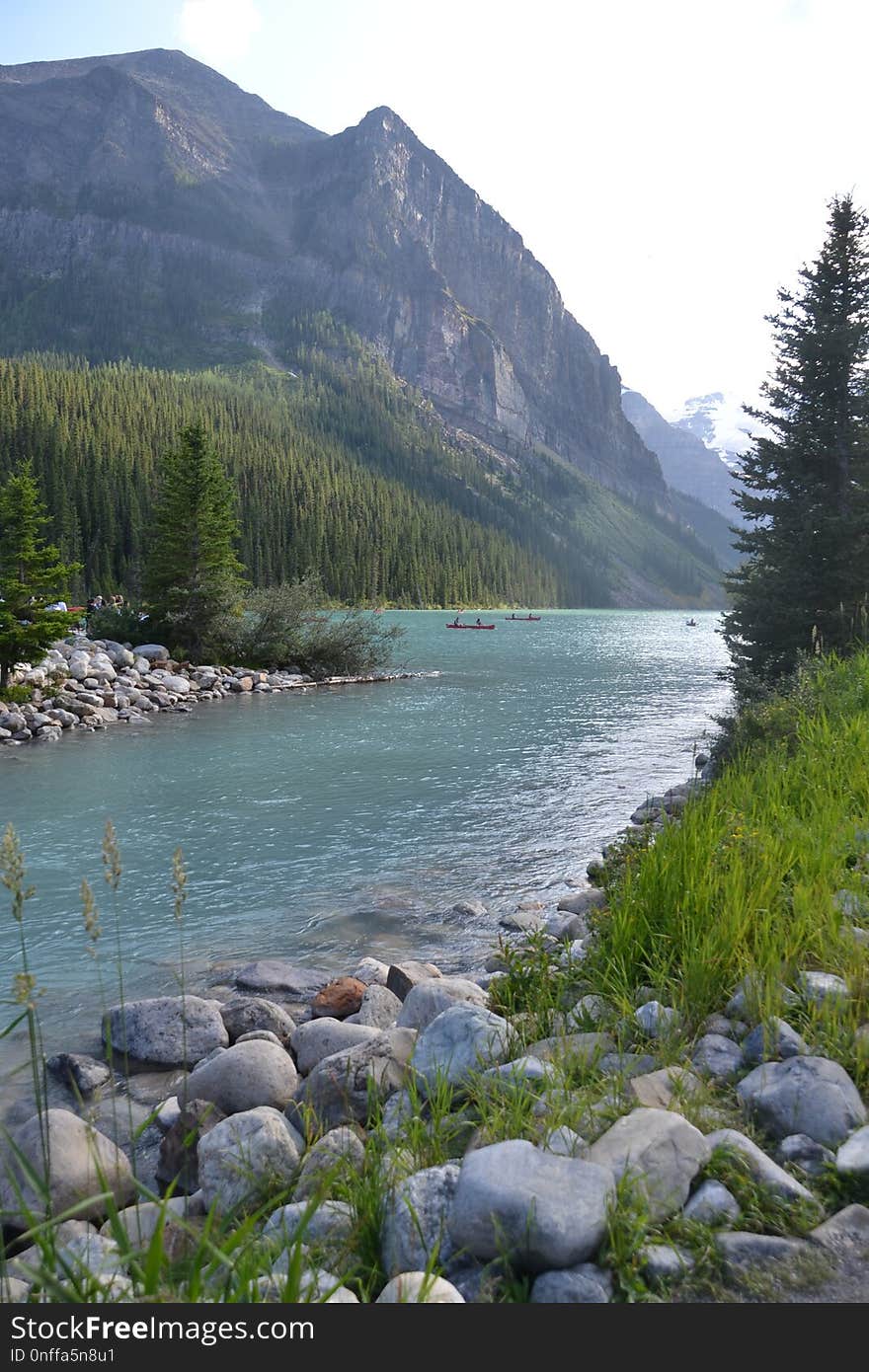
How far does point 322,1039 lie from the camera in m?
5.20

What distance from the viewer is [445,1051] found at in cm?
396

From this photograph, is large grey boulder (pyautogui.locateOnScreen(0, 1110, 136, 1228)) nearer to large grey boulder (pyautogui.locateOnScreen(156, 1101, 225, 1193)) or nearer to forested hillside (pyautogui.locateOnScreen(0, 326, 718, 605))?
large grey boulder (pyautogui.locateOnScreen(156, 1101, 225, 1193))

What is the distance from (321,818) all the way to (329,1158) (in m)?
10.4

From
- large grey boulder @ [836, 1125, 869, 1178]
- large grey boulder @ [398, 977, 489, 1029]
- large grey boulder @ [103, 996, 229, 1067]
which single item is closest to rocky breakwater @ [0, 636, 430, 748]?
large grey boulder @ [103, 996, 229, 1067]

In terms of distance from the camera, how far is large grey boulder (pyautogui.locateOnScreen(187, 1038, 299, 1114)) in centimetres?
455

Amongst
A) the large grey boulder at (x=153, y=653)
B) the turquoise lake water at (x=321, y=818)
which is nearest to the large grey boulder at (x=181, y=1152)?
the turquoise lake water at (x=321, y=818)

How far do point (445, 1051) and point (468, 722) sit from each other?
65.7ft

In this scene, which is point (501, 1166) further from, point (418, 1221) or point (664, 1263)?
point (664, 1263)

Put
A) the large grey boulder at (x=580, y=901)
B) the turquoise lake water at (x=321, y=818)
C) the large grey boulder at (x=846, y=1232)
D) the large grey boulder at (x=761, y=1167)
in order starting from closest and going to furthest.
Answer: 1. the large grey boulder at (x=846, y=1232)
2. the large grey boulder at (x=761, y=1167)
3. the large grey boulder at (x=580, y=901)
4. the turquoise lake water at (x=321, y=818)

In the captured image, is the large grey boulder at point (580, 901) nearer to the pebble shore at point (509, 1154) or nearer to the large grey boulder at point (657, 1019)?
the pebble shore at point (509, 1154)

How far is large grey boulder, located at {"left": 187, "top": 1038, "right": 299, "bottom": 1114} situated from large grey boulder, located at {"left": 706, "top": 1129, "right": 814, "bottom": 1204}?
2.60 m

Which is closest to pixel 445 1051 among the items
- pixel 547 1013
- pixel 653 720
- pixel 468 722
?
pixel 547 1013

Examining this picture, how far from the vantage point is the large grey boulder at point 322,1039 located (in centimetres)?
513

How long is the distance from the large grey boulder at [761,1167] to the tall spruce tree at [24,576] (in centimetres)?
2194
